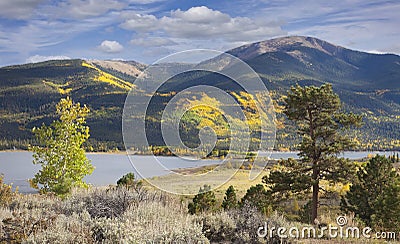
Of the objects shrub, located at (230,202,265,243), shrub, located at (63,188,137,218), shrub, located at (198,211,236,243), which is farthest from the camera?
shrub, located at (63,188,137,218)

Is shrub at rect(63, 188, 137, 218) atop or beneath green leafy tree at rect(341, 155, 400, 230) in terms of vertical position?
atop

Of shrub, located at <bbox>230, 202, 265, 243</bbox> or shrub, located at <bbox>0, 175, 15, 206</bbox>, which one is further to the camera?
shrub, located at <bbox>0, 175, 15, 206</bbox>

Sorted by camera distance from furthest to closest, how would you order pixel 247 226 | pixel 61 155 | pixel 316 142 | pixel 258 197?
pixel 61 155 → pixel 258 197 → pixel 316 142 → pixel 247 226

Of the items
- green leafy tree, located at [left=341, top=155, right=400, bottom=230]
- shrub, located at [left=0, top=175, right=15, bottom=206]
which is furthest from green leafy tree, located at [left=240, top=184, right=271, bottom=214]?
shrub, located at [left=0, top=175, right=15, bottom=206]

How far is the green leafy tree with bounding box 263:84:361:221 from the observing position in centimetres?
1553

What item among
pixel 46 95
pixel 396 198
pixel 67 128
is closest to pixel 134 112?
pixel 67 128

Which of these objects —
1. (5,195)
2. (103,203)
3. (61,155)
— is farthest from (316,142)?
(5,195)

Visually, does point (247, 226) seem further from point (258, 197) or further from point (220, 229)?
point (258, 197)

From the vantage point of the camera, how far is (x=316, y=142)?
52.5 ft

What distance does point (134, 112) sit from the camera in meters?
13.2

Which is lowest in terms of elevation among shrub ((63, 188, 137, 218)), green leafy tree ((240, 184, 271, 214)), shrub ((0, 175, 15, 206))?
green leafy tree ((240, 184, 271, 214))

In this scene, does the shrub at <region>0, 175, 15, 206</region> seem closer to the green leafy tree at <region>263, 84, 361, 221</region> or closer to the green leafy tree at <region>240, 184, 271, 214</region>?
the green leafy tree at <region>240, 184, 271, 214</region>

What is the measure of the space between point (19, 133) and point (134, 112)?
434 ft

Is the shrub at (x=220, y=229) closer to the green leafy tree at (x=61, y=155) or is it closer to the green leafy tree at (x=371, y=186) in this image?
the green leafy tree at (x=371, y=186)
